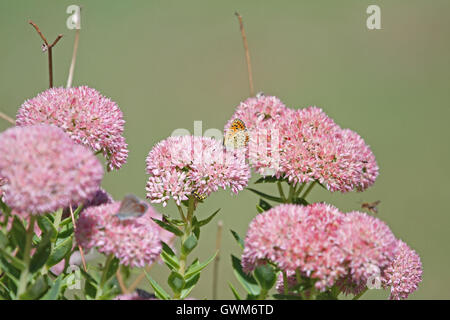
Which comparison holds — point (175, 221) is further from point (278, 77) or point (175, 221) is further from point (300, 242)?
point (278, 77)

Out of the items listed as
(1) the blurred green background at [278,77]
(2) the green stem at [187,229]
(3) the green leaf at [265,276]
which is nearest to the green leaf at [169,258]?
(2) the green stem at [187,229]

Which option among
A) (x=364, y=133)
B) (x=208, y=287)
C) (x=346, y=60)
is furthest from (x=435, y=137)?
(x=208, y=287)

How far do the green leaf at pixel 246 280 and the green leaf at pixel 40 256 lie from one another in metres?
0.37

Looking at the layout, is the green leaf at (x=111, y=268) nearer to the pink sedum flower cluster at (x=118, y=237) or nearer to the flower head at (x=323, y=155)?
the pink sedum flower cluster at (x=118, y=237)

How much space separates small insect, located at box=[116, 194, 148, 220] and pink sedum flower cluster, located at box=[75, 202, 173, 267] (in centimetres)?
2

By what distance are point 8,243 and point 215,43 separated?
1009 cm

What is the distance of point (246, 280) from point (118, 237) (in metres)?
0.29

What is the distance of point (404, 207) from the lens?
6.77 metres

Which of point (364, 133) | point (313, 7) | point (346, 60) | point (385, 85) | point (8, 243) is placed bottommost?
point (8, 243)

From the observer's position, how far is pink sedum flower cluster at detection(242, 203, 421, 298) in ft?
3.46

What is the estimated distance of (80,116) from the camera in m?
1.26

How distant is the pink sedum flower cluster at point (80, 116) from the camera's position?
4.11ft

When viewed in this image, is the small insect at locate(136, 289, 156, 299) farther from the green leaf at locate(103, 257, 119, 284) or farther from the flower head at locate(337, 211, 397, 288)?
the flower head at locate(337, 211, 397, 288)
